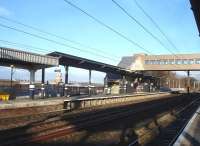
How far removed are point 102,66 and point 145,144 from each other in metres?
37.9

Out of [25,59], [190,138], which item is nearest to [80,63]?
[25,59]

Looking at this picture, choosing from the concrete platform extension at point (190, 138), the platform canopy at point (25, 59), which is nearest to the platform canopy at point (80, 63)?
the platform canopy at point (25, 59)

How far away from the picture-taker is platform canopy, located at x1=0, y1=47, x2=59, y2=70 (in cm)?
3216

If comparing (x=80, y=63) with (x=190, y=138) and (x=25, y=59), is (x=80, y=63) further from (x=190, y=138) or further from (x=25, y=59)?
(x=190, y=138)

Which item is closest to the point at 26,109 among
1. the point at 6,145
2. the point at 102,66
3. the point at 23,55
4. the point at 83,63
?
the point at 23,55

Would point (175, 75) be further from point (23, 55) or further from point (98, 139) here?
point (98, 139)

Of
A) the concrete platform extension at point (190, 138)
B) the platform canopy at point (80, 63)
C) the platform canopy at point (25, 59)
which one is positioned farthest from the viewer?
the platform canopy at point (80, 63)

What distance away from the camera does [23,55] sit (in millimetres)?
33656

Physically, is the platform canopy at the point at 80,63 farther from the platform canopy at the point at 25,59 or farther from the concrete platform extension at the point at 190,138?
the concrete platform extension at the point at 190,138

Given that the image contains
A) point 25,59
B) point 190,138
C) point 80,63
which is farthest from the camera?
point 80,63

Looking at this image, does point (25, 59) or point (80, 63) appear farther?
point (80, 63)

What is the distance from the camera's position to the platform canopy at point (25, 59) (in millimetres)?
32156

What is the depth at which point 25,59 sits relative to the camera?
3388 centimetres

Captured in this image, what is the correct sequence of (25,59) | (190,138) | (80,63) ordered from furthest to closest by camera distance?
(80,63), (25,59), (190,138)
